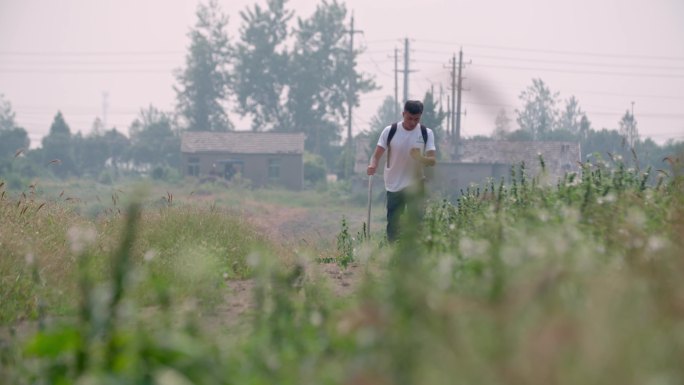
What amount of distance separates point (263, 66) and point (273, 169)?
58.1 ft

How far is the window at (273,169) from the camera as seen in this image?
79812 millimetres

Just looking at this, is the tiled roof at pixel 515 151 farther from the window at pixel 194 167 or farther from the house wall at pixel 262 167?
the window at pixel 194 167

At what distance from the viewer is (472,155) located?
7762 cm

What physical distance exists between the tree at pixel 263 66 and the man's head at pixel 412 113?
84889mm

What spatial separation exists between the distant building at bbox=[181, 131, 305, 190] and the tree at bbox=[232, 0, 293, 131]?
14406 mm

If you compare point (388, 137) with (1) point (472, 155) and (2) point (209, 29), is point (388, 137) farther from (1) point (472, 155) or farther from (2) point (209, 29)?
(2) point (209, 29)

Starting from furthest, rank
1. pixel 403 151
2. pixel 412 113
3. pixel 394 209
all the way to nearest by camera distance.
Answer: pixel 394 209
pixel 403 151
pixel 412 113

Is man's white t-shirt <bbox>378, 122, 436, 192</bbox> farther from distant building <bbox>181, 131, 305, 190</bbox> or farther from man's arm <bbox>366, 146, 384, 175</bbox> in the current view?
distant building <bbox>181, 131, 305, 190</bbox>

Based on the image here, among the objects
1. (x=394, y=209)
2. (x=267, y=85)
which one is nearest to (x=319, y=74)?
(x=267, y=85)

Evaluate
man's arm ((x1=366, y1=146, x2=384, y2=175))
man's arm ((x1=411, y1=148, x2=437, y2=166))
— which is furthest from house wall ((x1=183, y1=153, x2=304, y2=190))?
man's arm ((x1=411, y1=148, x2=437, y2=166))

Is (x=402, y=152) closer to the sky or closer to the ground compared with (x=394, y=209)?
closer to the sky

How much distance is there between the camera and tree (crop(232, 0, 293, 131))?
311 ft

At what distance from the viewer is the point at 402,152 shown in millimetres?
10562

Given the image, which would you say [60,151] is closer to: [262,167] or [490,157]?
[262,167]
